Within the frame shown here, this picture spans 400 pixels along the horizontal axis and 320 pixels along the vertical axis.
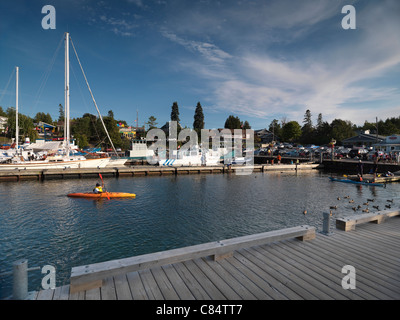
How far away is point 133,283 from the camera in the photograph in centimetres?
440

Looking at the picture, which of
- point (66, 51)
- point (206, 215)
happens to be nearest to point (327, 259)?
point (206, 215)

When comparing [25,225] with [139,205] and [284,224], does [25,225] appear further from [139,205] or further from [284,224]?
[284,224]

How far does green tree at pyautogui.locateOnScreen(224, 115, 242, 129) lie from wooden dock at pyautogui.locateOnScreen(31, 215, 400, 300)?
10292cm

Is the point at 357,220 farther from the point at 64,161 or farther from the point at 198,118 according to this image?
the point at 198,118

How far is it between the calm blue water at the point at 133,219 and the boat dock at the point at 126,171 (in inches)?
231

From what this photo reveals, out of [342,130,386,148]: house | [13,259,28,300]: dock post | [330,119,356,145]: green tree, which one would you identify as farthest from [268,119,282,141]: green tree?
[13,259,28,300]: dock post

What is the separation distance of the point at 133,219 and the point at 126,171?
21.8 metres

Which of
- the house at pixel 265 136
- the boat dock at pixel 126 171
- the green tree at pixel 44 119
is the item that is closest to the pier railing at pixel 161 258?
the boat dock at pixel 126 171

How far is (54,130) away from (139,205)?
111 meters

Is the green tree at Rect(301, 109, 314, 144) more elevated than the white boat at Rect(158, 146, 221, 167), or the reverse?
the green tree at Rect(301, 109, 314, 144)

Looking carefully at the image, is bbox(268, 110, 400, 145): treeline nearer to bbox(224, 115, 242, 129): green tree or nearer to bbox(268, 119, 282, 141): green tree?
bbox(268, 119, 282, 141): green tree

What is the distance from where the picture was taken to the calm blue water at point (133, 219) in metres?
10.1

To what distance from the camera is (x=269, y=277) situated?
479 cm

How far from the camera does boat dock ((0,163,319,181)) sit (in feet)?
97.0
